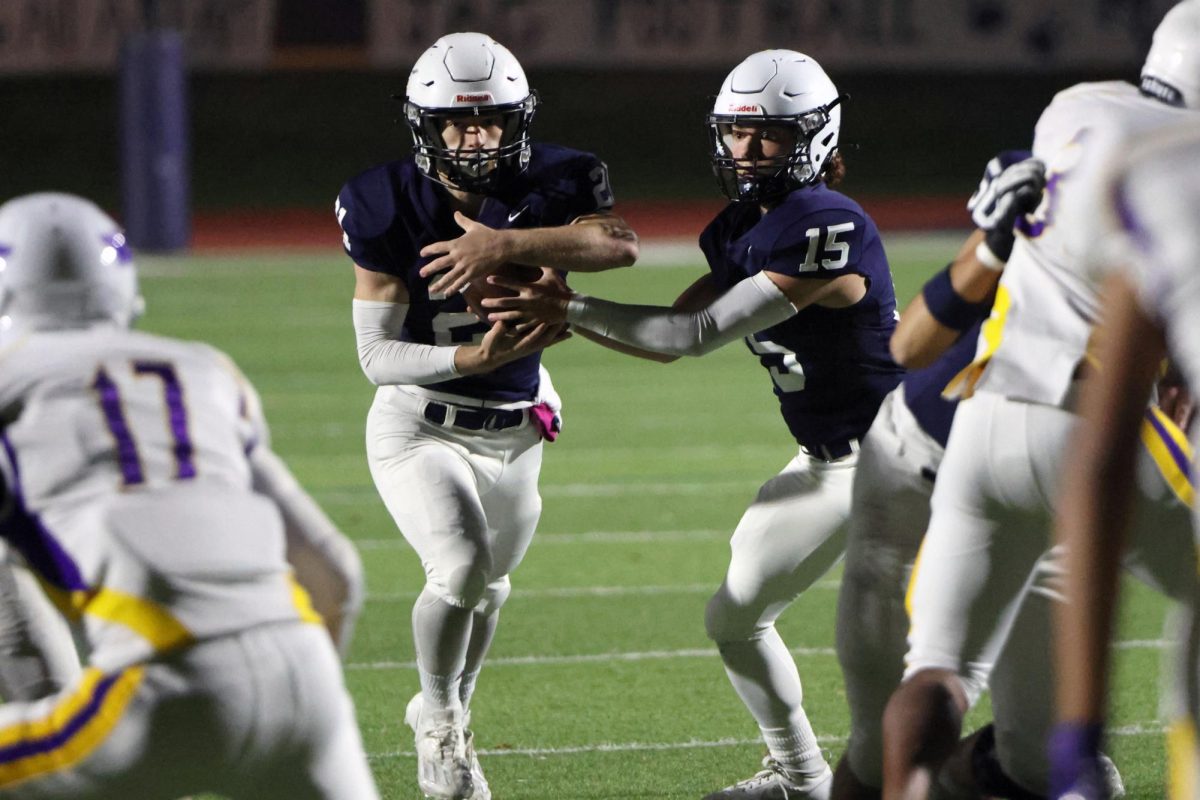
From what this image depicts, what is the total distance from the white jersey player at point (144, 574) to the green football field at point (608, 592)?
170cm

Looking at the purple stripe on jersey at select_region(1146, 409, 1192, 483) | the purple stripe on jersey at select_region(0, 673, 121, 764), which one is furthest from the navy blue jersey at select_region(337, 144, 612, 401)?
the purple stripe on jersey at select_region(0, 673, 121, 764)

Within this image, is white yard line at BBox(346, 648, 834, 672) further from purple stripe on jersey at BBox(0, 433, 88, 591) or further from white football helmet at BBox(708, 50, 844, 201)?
purple stripe on jersey at BBox(0, 433, 88, 591)

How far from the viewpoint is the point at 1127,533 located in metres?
2.13

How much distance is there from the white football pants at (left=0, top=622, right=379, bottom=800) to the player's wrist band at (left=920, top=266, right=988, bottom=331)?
3.97ft

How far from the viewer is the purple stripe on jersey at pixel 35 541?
2467 millimetres

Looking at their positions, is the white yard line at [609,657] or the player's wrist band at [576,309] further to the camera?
the white yard line at [609,657]

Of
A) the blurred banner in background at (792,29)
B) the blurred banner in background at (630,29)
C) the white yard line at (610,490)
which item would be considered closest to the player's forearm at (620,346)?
the white yard line at (610,490)

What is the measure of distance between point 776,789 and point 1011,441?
144 cm

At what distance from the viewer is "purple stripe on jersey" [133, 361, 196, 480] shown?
2.52 meters

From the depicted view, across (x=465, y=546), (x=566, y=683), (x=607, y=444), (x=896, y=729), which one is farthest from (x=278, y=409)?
(x=896, y=729)

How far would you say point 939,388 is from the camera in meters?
3.26

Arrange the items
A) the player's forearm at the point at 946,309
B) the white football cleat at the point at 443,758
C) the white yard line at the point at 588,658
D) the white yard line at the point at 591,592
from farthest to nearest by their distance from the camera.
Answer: the white yard line at the point at 591,592, the white yard line at the point at 588,658, the white football cleat at the point at 443,758, the player's forearm at the point at 946,309

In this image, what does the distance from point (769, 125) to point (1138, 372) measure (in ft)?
6.99

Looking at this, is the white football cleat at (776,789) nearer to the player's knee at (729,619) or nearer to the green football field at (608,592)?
the green football field at (608,592)
